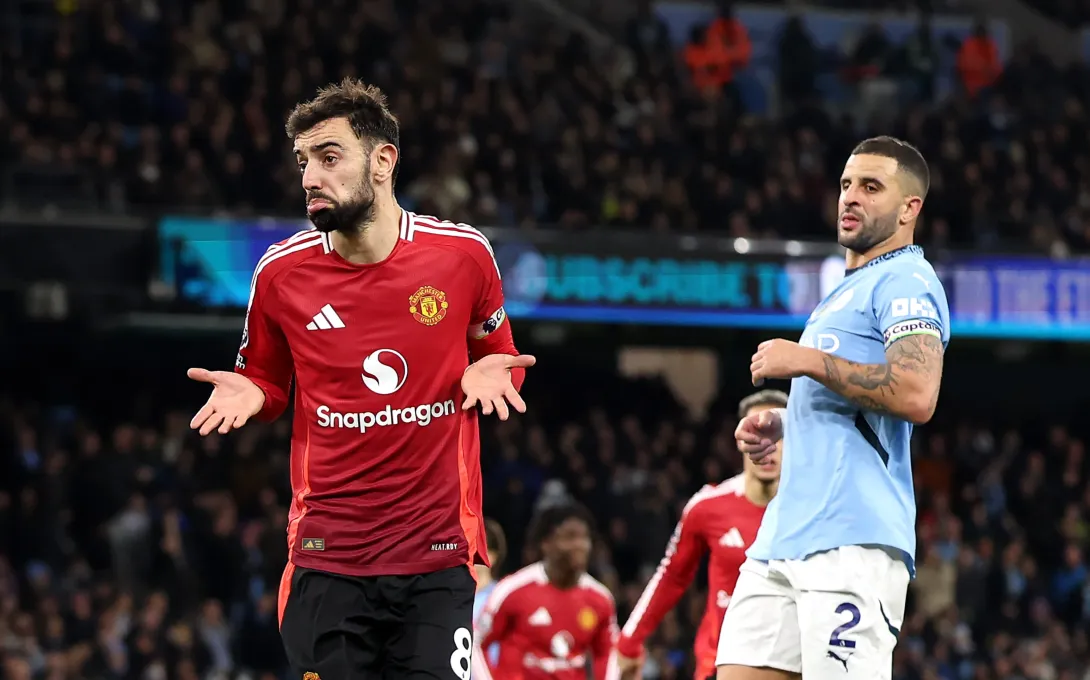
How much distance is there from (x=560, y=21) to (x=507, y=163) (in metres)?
4.91

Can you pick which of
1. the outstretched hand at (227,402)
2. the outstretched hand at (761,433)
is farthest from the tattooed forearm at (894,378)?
the outstretched hand at (227,402)

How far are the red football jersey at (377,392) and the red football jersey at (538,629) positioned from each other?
4.16m

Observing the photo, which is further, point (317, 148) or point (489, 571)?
point (489, 571)

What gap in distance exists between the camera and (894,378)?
17.5ft

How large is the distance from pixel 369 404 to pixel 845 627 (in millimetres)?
1654

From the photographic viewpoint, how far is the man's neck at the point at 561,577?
9.62 meters

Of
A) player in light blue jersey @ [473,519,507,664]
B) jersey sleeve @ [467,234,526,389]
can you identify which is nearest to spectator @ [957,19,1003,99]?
player in light blue jersey @ [473,519,507,664]

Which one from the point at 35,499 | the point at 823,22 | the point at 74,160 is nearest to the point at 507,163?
the point at 74,160

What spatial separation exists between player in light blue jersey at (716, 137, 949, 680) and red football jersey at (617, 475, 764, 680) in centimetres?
208

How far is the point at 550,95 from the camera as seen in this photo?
20.4 metres

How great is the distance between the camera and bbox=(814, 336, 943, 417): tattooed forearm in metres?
5.33

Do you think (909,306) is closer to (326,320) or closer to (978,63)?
(326,320)

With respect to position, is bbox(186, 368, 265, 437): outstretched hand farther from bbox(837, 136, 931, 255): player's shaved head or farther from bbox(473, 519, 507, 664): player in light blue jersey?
bbox(473, 519, 507, 664): player in light blue jersey

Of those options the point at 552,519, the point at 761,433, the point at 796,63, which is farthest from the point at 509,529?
the point at 761,433
